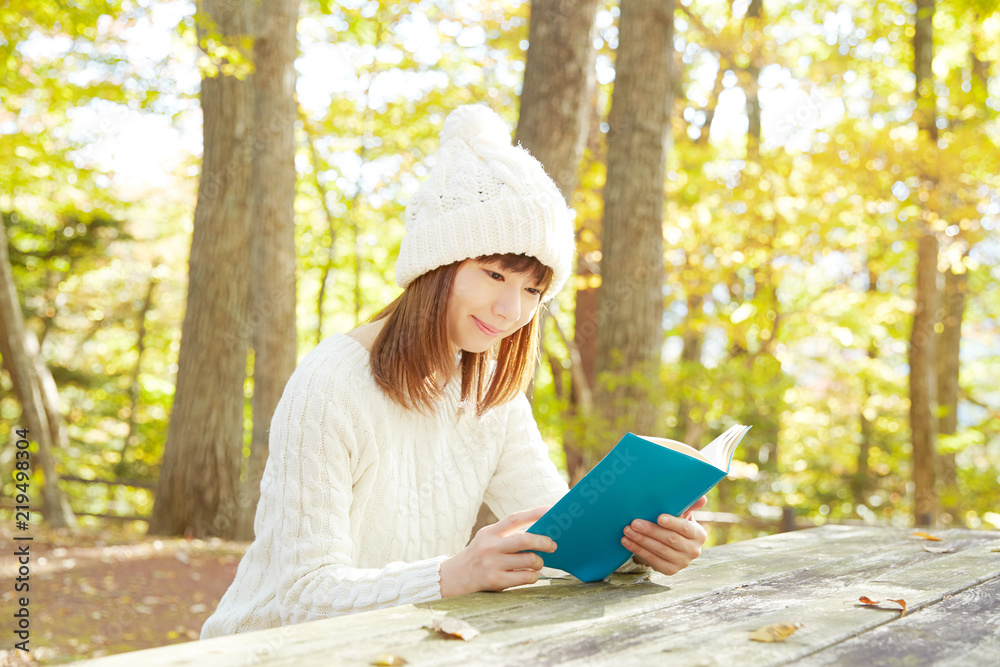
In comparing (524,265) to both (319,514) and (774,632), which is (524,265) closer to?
(319,514)

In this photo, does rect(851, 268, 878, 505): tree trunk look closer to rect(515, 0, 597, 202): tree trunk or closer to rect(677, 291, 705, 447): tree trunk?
rect(677, 291, 705, 447): tree trunk

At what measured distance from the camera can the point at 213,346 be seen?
745 cm

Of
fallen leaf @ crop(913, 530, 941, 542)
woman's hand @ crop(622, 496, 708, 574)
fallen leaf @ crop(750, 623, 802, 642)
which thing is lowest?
fallen leaf @ crop(913, 530, 941, 542)

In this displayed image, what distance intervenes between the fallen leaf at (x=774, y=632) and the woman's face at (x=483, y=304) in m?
0.90

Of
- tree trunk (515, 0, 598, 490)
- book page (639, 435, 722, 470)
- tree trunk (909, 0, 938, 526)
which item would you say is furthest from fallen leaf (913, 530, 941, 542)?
tree trunk (909, 0, 938, 526)

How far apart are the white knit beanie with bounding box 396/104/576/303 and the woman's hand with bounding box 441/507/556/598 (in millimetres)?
684

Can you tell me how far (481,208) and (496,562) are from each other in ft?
2.74

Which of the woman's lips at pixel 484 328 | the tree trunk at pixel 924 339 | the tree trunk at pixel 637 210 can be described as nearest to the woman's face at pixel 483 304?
the woman's lips at pixel 484 328

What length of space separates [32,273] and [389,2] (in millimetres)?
6557

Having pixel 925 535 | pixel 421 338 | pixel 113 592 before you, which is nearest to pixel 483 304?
pixel 421 338

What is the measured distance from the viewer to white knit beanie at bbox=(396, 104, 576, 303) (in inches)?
76.1

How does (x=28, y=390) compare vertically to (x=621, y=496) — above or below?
above

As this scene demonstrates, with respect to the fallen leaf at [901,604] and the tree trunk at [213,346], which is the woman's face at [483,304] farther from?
the tree trunk at [213,346]

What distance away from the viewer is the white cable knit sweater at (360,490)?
1631 millimetres
